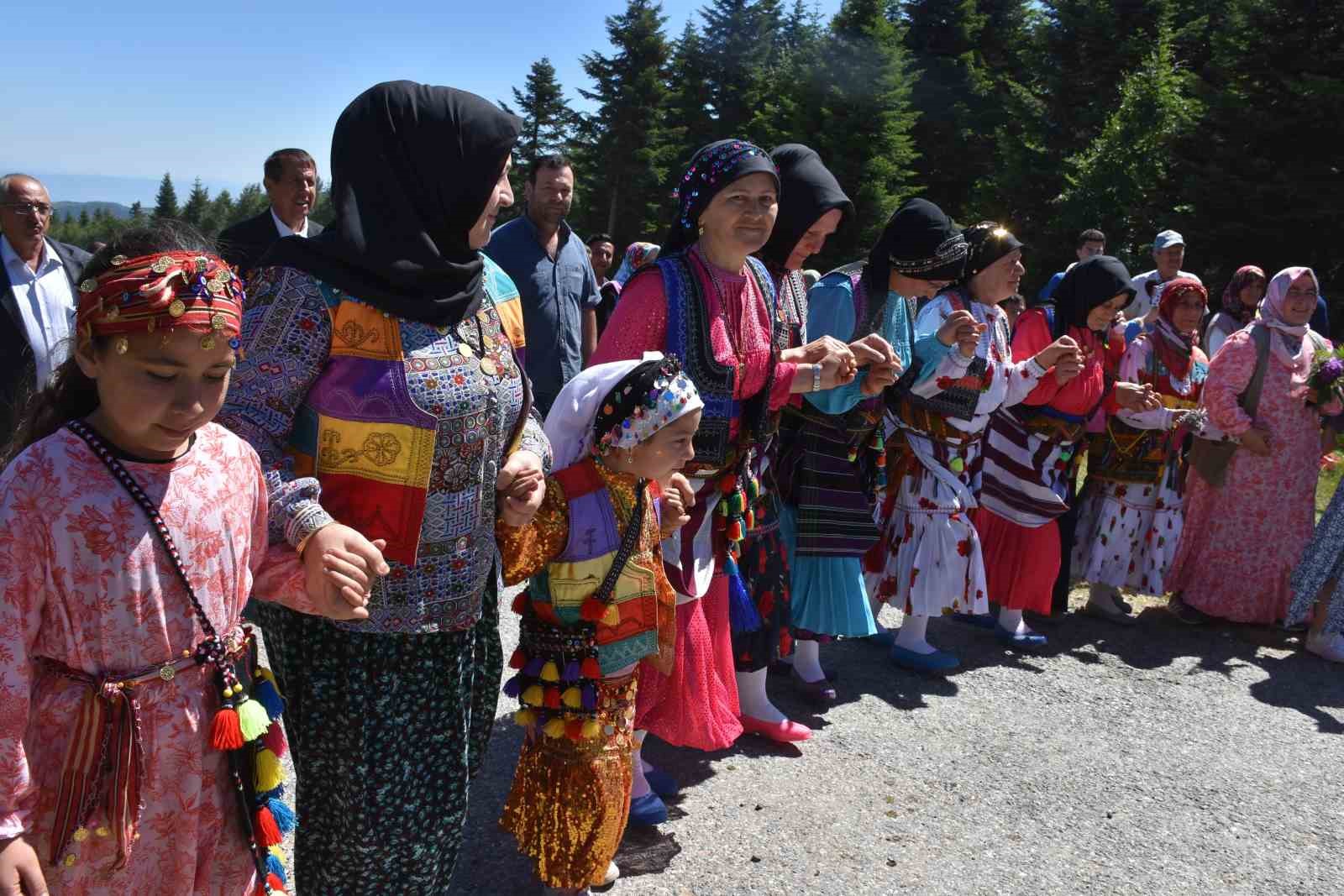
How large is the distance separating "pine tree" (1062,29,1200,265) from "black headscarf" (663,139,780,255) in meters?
20.4

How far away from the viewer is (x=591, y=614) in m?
2.63

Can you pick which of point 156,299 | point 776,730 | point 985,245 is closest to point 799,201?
point 985,245

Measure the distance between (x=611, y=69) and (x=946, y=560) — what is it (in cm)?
3588

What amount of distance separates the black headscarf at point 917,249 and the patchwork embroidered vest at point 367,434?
2.78 metres

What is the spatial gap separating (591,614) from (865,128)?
28644 mm

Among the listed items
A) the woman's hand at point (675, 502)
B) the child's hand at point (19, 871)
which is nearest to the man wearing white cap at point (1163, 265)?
the woman's hand at point (675, 502)

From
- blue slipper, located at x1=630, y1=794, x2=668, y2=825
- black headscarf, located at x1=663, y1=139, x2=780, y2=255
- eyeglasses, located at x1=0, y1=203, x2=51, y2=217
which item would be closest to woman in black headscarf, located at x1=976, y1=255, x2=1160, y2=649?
black headscarf, located at x1=663, y1=139, x2=780, y2=255

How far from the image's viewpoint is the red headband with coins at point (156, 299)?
1.57 meters

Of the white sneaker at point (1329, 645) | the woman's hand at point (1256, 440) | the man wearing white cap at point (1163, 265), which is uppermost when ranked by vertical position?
the man wearing white cap at point (1163, 265)

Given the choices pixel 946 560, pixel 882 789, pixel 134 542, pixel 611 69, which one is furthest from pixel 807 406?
pixel 611 69

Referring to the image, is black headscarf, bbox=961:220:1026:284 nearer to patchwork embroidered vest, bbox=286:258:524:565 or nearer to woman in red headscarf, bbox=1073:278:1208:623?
woman in red headscarf, bbox=1073:278:1208:623

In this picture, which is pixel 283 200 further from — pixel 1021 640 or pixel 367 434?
pixel 1021 640

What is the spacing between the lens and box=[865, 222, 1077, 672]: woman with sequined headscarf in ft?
15.3

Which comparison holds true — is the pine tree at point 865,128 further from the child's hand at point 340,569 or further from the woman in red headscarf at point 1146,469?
the child's hand at point 340,569
